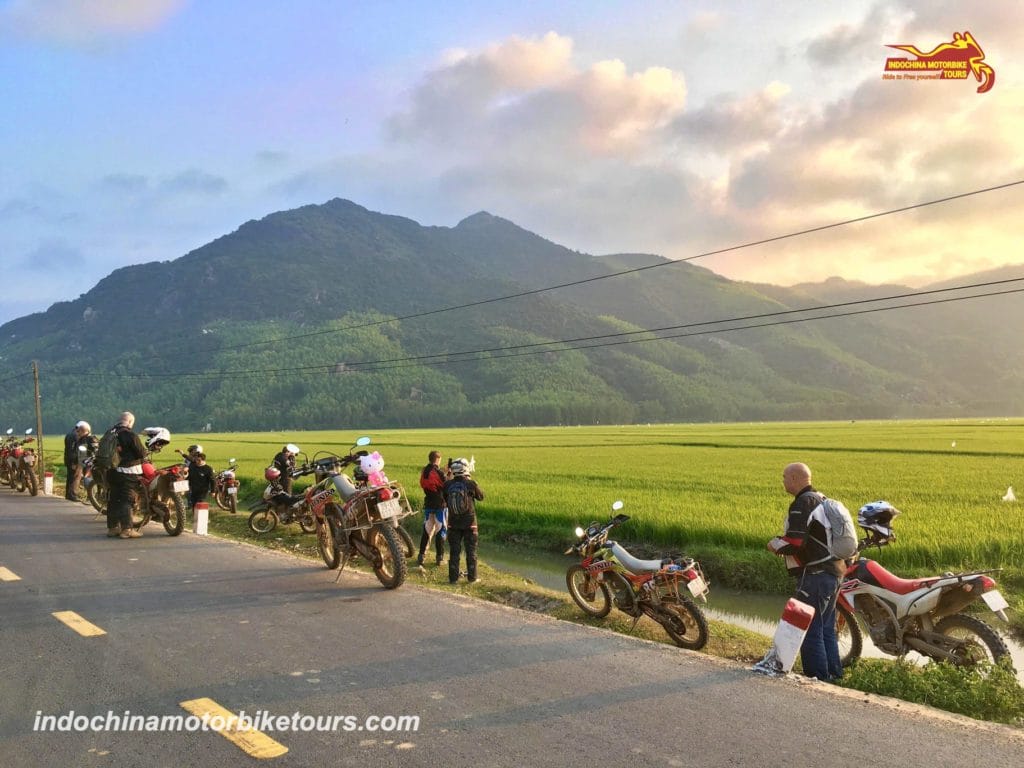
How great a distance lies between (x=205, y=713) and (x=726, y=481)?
2066 centimetres

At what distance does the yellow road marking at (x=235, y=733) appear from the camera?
13.0ft

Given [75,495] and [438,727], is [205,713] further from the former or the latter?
[75,495]

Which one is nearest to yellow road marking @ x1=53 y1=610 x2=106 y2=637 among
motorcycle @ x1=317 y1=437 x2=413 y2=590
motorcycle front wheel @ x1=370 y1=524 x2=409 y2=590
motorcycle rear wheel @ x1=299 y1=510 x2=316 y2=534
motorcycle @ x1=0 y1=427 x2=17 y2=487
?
motorcycle @ x1=317 y1=437 x2=413 y2=590

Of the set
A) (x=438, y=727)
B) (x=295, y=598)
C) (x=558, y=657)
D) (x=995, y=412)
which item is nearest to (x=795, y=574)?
(x=558, y=657)

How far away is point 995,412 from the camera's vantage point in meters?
174

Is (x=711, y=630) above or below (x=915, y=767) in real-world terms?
below

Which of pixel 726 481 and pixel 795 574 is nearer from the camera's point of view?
pixel 795 574

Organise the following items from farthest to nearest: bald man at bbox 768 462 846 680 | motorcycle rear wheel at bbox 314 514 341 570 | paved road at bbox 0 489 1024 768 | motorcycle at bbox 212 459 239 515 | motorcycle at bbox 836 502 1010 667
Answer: motorcycle at bbox 212 459 239 515 < motorcycle rear wheel at bbox 314 514 341 570 < motorcycle at bbox 836 502 1010 667 < bald man at bbox 768 462 846 680 < paved road at bbox 0 489 1024 768

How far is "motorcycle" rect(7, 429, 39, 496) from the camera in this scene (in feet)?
66.9

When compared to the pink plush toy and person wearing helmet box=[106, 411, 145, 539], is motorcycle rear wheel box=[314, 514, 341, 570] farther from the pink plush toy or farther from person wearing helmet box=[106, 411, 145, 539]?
person wearing helmet box=[106, 411, 145, 539]

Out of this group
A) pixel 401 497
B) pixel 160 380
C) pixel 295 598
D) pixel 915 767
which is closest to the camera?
pixel 915 767

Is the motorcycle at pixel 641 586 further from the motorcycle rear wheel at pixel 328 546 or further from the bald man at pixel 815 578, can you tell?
the motorcycle rear wheel at pixel 328 546

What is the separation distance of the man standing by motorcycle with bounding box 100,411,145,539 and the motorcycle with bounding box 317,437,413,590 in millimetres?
4701

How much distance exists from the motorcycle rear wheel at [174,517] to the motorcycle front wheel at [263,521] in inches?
70.8
